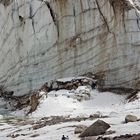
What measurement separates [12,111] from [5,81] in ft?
18.1

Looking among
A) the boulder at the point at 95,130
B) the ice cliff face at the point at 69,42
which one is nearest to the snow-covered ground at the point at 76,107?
the ice cliff face at the point at 69,42

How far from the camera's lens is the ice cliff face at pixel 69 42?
92.0 feet

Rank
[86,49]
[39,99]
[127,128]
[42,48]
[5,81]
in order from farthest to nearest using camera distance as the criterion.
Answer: [5,81] → [42,48] → [86,49] → [39,99] → [127,128]

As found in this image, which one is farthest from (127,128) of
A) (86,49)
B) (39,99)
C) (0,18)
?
(0,18)

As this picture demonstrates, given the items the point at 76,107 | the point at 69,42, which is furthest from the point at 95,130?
the point at 69,42

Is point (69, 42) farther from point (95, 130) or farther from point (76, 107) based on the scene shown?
point (95, 130)

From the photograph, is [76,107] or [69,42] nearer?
[76,107]

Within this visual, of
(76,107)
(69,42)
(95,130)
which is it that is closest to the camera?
(95,130)

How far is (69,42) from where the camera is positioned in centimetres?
3061

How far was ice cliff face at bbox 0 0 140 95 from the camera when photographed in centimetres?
2805

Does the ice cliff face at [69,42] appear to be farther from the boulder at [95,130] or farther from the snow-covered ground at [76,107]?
the boulder at [95,130]

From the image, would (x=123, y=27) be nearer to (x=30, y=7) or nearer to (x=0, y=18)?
(x=30, y=7)

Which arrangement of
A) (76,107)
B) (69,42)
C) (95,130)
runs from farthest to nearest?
(69,42) → (76,107) → (95,130)

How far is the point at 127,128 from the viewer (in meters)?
14.9
